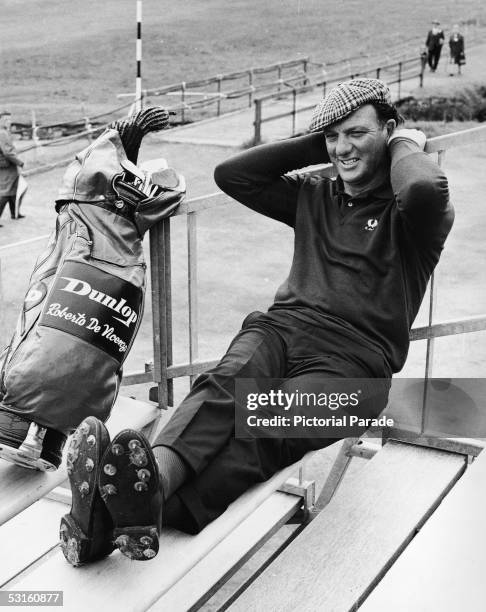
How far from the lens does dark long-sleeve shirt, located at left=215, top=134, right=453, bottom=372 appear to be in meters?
2.66

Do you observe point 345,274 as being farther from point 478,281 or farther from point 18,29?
point 18,29

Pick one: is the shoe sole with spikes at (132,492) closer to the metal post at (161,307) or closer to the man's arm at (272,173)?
the man's arm at (272,173)

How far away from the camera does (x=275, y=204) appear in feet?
10.3

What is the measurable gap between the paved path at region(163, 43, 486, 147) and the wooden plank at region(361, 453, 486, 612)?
36.2ft

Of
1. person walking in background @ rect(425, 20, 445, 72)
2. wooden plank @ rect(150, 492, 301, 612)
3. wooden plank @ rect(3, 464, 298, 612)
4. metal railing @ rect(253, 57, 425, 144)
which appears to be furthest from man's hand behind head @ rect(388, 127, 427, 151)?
person walking in background @ rect(425, 20, 445, 72)

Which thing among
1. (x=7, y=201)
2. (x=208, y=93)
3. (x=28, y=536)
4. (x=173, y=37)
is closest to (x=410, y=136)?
(x=28, y=536)

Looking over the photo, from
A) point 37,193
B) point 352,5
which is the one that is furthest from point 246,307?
point 352,5

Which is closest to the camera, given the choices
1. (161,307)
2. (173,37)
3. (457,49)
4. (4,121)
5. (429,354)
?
(429,354)

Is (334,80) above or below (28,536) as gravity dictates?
below

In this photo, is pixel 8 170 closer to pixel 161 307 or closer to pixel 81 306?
pixel 161 307

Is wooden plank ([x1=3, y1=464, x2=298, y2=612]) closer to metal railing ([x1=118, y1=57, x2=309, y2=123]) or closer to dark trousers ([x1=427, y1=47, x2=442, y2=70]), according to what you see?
metal railing ([x1=118, y1=57, x2=309, y2=123])

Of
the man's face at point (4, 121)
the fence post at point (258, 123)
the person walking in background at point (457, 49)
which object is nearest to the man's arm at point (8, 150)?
the man's face at point (4, 121)

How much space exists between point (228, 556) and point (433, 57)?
18.8 metres

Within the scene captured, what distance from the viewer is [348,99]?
2.82 m
